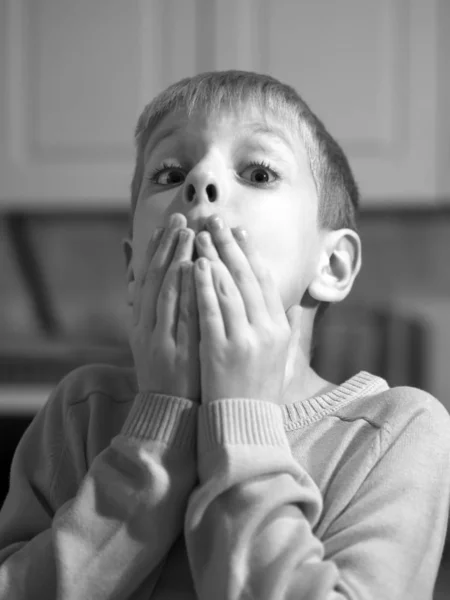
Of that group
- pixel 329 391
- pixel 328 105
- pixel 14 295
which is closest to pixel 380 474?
pixel 329 391

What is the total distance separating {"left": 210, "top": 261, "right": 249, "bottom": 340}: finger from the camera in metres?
0.69

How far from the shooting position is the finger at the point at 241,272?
707 mm

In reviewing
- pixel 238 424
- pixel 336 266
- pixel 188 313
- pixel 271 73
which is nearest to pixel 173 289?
pixel 188 313

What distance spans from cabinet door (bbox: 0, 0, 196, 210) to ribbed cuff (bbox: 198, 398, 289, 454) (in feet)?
5.20

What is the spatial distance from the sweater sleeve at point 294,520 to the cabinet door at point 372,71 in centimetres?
153

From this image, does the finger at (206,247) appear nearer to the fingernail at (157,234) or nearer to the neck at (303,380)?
the fingernail at (157,234)

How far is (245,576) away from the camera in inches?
23.5

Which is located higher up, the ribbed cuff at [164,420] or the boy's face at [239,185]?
the boy's face at [239,185]

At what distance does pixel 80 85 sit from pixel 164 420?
5.54 feet

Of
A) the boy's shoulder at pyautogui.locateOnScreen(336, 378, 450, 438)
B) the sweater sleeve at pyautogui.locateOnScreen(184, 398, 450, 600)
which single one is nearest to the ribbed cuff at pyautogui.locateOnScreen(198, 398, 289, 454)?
the sweater sleeve at pyautogui.locateOnScreen(184, 398, 450, 600)

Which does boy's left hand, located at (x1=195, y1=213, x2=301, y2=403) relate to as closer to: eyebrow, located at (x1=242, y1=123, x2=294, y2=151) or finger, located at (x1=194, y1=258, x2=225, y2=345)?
finger, located at (x1=194, y1=258, x2=225, y2=345)

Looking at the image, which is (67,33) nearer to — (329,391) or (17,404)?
(17,404)

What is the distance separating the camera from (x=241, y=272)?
0.71 metres

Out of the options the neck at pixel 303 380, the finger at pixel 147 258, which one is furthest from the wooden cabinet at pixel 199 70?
the finger at pixel 147 258
